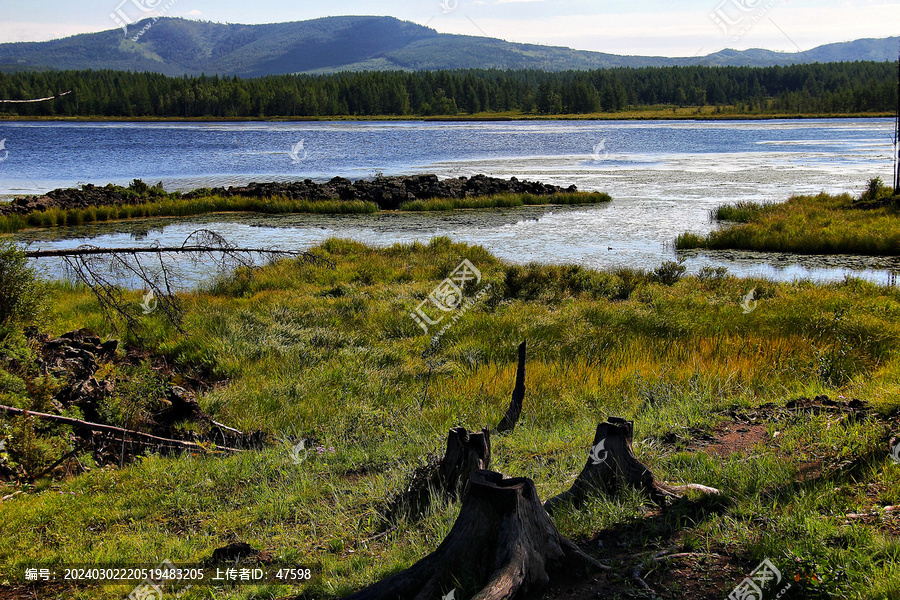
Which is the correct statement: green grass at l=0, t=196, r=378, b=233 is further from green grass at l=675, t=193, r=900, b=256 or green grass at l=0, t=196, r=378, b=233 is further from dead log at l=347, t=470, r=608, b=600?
dead log at l=347, t=470, r=608, b=600

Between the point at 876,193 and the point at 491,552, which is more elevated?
the point at 876,193

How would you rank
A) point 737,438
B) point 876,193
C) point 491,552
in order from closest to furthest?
point 491,552, point 737,438, point 876,193

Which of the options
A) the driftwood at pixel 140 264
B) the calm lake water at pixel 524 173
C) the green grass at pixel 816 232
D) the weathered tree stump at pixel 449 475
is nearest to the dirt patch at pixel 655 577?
the weathered tree stump at pixel 449 475

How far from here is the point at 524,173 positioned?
166ft

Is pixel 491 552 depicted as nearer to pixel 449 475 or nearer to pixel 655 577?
pixel 655 577

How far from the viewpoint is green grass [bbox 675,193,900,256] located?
23.1 m

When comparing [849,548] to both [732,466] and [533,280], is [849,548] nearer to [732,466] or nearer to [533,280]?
[732,466]

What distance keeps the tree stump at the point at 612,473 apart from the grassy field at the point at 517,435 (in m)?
0.21

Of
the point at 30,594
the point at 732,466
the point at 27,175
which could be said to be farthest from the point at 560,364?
the point at 27,175

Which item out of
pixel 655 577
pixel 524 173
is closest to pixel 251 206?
pixel 524 173

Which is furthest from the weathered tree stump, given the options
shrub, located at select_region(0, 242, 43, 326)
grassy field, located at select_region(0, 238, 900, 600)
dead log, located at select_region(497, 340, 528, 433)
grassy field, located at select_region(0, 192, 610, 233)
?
grassy field, located at select_region(0, 192, 610, 233)

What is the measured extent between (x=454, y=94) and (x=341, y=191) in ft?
457

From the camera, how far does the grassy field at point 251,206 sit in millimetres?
30469

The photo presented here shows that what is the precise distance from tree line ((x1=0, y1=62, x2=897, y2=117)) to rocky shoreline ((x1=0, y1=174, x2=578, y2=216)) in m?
114
